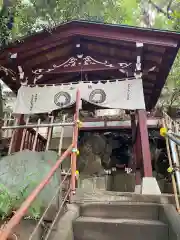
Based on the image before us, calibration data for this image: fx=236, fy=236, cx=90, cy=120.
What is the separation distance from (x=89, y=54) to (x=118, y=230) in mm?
5635

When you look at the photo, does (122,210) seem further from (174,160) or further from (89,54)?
(89,54)

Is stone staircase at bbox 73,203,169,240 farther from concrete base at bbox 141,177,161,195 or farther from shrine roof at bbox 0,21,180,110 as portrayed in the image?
shrine roof at bbox 0,21,180,110

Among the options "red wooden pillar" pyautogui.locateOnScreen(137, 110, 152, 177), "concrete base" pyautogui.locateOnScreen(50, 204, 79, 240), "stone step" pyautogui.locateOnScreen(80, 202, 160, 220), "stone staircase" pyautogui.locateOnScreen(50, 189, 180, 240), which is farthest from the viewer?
"red wooden pillar" pyautogui.locateOnScreen(137, 110, 152, 177)

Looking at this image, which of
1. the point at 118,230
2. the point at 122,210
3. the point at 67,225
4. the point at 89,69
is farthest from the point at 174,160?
the point at 89,69

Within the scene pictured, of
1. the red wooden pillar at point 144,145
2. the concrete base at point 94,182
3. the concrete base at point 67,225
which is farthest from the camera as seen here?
the concrete base at point 94,182

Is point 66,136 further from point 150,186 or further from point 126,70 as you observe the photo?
point 150,186

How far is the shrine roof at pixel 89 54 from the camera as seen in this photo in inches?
263

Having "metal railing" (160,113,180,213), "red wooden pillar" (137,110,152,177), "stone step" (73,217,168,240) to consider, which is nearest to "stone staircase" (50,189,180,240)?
"stone step" (73,217,168,240)

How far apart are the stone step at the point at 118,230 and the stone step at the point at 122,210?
0.26m

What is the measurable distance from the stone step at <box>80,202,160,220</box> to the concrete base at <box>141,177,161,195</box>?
2041 mm

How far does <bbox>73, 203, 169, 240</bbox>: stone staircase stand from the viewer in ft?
10.6

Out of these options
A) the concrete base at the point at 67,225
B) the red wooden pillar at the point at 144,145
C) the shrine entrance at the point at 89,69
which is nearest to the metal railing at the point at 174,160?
the concrete base at the point at 67,225

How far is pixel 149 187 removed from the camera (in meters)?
5.81

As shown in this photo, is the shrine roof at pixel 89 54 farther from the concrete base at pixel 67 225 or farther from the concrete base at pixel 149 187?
the concrete base at pixel 67 225
